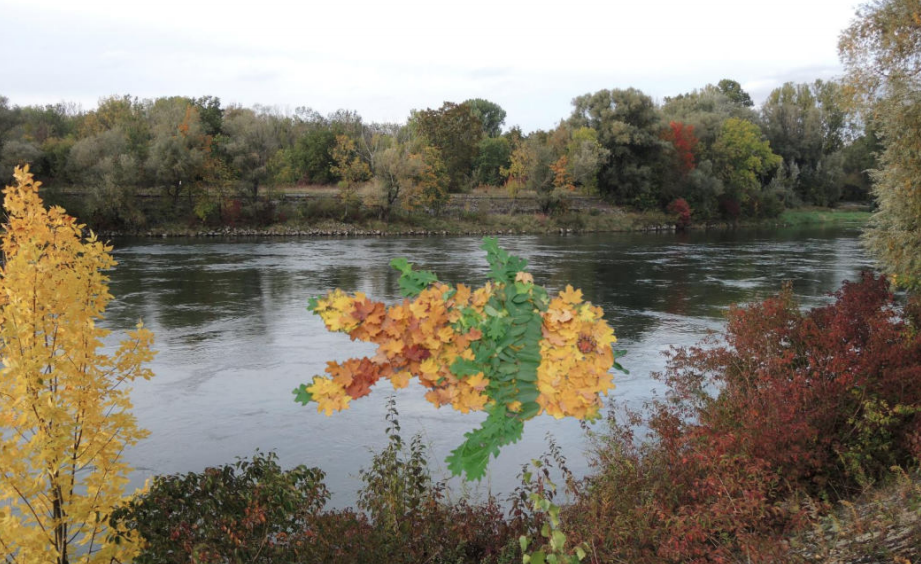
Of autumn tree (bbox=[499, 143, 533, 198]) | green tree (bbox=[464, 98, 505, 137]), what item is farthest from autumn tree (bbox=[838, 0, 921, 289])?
green tree (bbox=[464, 98, 505, 137])

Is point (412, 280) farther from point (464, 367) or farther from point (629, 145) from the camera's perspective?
point (629, 145)

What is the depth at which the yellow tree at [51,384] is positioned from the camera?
3900 mm

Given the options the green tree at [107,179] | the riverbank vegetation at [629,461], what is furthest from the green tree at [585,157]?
the riverbank vegetation at [629,461]

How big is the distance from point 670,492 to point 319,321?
12.2 metres

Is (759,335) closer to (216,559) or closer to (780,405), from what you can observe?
(780,405)

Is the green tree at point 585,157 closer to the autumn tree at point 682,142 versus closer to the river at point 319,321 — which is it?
the autumn tree at point 682,142

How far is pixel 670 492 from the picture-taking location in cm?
552

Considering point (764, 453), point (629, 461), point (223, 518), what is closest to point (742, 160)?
point (629, 461)

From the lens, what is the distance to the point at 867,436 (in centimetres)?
557

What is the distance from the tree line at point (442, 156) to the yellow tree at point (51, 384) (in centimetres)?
3592

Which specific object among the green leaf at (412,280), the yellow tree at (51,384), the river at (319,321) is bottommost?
the river at (319,321)

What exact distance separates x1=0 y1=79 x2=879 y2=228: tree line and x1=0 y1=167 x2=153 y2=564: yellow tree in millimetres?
35919

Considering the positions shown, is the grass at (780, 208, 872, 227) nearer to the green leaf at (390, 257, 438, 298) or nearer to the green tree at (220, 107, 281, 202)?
the green tree at (220, 107, 281, 202)

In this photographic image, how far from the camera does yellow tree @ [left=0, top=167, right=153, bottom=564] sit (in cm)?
390
